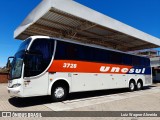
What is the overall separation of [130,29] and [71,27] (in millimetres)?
5170

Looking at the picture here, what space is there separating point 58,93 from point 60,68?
130 cm

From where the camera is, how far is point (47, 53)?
9492mm

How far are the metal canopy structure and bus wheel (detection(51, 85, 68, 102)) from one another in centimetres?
441

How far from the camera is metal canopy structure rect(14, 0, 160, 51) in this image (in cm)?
1136

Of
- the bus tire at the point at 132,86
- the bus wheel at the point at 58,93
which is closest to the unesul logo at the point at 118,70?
the bus tire at the point at 132,86

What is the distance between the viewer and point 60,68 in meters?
9.99

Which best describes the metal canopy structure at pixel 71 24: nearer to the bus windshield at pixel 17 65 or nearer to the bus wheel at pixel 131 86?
the bus windshield at pixel 17 65

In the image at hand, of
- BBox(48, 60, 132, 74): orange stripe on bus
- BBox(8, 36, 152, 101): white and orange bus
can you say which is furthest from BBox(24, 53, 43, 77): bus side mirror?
BBox(48, 60, 132, 74): orange stripe on bus

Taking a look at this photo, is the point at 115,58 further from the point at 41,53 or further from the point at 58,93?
the point at 41,53

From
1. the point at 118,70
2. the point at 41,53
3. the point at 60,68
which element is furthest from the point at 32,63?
the point at 118,70

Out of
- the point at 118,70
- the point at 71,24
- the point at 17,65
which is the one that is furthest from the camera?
the point at 118,70

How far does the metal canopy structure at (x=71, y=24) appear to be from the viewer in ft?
37.3

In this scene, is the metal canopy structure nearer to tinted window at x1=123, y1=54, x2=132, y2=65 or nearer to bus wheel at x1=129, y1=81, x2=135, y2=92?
tinted window at x1=123, y1=54, x2=132, y2=65

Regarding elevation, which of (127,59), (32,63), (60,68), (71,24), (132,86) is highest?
(71,24)
